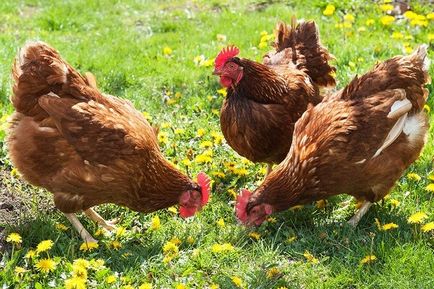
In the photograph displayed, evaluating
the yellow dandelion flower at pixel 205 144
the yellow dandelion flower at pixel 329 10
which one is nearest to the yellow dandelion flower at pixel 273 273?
the yellow dandelion flower at pixel 205 144

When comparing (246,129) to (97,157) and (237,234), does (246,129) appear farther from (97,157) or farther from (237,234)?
(97,157)

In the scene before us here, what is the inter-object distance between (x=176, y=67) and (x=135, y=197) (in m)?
3.09

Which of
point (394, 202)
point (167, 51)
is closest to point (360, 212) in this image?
point (394, 202)

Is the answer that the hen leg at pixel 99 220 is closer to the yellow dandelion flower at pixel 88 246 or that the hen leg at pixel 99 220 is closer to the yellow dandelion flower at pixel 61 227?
the yellow dandelion flower at pixel 61 227

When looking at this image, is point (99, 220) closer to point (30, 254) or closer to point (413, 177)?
point (30, 254)

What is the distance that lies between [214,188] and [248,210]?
38.9 inches

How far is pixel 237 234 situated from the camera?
15.2 ft

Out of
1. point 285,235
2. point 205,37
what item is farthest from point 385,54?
point 285,235

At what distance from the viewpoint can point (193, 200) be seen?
454cm

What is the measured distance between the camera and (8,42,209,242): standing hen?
4.38 metres

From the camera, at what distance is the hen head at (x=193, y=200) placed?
4543 millimetres

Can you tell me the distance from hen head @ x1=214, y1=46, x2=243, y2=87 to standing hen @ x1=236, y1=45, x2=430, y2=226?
673mm

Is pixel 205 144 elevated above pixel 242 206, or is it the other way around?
pixel 242 206

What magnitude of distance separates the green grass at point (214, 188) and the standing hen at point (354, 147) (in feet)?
1.03
